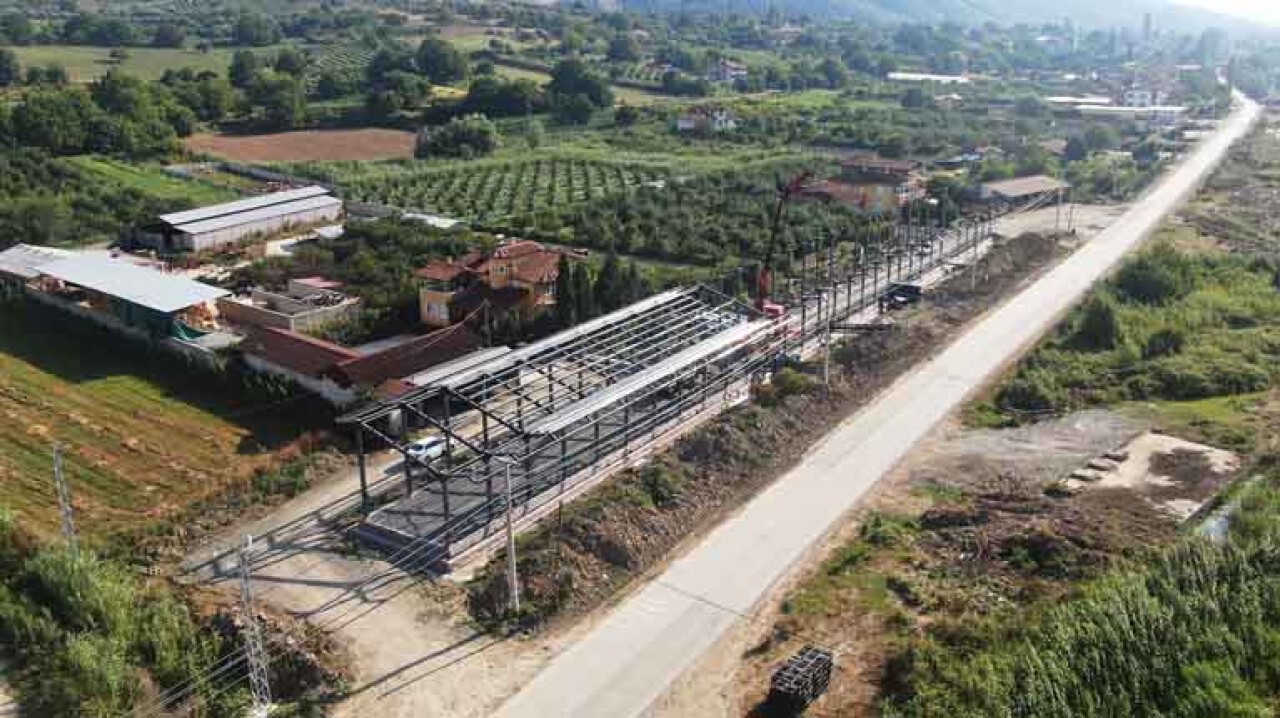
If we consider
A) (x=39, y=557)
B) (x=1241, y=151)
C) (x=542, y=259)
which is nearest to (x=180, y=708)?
(x=39, y=557)

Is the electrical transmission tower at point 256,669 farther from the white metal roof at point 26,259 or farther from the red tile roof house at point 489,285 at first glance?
the white metal roof at point 26,259

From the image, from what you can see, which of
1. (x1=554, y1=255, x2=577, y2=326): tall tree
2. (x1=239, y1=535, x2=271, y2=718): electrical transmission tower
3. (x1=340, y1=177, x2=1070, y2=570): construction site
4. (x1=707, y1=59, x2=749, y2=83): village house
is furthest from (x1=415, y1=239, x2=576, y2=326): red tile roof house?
(x1=707, y1=59, x2=749, y2=83): village house

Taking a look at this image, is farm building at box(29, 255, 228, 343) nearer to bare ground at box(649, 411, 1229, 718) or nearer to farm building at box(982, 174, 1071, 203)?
bare ground at box(649, 411, 1229, 718)

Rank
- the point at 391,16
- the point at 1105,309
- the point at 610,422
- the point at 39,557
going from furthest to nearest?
the point at 391,16
the point at 1105,309
the point at 610,422
the point at 39,557

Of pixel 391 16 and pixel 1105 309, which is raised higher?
pixel 391 16

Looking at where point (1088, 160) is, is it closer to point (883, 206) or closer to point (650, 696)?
point (883, 206)

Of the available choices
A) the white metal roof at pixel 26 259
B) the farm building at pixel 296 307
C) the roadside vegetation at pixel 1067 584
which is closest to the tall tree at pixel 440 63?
the white metal roof at pixel 26 259

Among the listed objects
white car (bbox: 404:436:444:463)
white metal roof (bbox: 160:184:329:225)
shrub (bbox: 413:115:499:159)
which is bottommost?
white car (bbox: 404:436:444:463)
